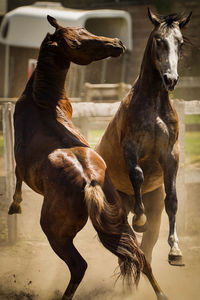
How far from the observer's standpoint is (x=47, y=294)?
5.13 m

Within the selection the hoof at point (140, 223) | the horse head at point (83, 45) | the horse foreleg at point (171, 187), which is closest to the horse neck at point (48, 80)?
the horse head at point (83, 45)

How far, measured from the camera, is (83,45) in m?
4.46

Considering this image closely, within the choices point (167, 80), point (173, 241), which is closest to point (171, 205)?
point (173, 241)

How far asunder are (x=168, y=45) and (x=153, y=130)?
739 mm

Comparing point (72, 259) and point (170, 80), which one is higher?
point (170, 80)

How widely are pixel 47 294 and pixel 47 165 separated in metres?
1.61

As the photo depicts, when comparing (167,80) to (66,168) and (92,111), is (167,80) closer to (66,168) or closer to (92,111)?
(66,168)

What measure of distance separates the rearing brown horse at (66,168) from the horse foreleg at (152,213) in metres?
1.13

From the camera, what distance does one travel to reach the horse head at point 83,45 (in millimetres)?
4395

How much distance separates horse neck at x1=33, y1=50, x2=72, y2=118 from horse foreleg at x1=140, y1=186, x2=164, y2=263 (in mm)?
1249

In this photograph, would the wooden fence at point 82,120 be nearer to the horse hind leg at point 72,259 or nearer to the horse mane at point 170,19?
the horse mane at point 170,19

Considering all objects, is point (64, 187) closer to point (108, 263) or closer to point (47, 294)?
point (47, 294)

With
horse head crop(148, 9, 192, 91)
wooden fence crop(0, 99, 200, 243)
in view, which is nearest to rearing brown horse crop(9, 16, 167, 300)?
horse head crop(148, 9, 192, 91)

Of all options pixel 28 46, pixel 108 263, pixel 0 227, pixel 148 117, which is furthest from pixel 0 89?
pixel 148 117
